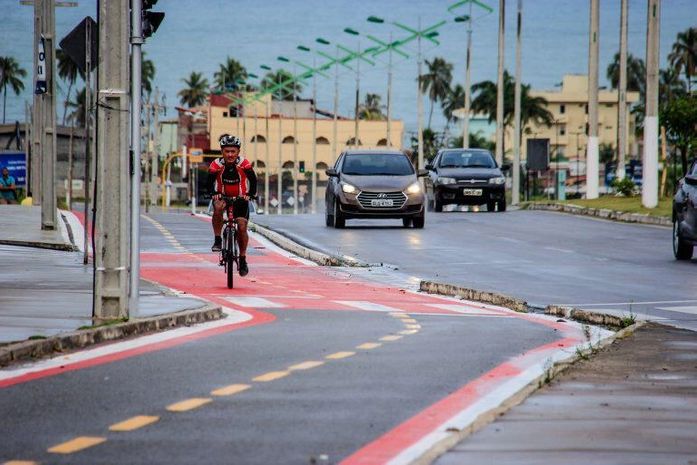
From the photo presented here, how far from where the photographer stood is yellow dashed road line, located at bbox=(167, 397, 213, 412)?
28.6 feet

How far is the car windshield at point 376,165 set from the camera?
1484 inches

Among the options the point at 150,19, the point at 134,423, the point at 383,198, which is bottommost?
the point at 134,423

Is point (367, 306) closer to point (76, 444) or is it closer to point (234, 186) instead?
point (234, 186)

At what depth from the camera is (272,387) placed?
9766 millimetres

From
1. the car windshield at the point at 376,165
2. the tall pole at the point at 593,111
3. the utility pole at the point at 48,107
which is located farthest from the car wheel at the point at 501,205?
the utility pole at the point at 48,107

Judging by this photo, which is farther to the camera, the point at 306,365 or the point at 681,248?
the point at 681,248

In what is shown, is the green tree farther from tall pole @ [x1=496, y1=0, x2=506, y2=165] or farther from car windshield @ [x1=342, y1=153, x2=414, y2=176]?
car windshield @ [x1=342, y1=153, x2=414, y2=176]

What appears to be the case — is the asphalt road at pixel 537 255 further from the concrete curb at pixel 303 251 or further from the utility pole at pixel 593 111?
the utility pole at pixel 593 111

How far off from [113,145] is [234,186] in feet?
21.5

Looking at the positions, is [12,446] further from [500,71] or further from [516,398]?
[500,71]

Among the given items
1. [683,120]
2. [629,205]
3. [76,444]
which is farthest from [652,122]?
[76,444]

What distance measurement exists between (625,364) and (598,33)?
47.9 metres

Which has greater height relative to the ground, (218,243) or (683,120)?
(683,120)

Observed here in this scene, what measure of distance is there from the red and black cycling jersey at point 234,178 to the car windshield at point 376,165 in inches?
690
